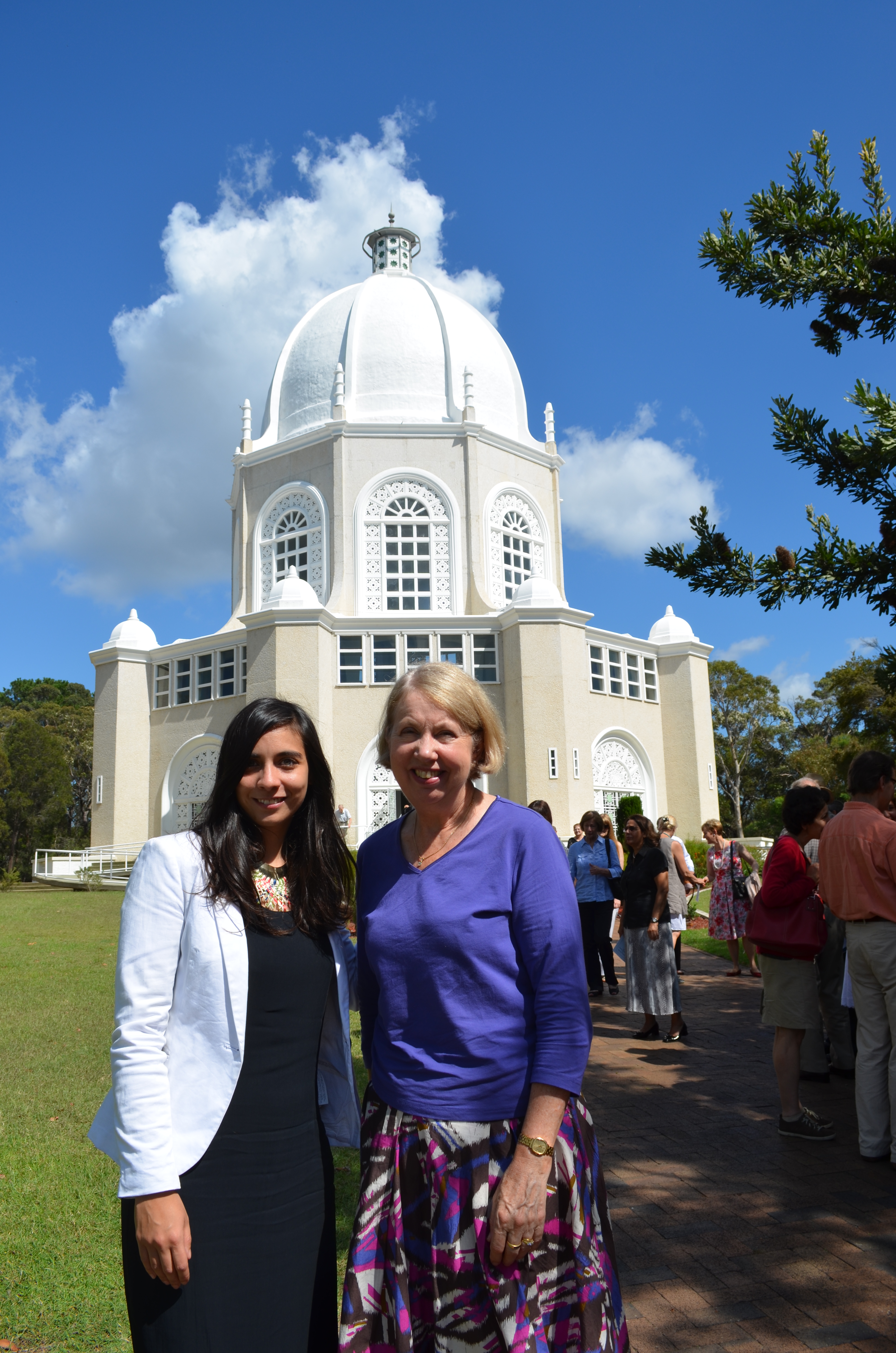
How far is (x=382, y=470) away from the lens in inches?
1139

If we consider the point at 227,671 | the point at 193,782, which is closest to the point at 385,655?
the point at 227,671

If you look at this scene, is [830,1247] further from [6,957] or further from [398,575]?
[398,575]

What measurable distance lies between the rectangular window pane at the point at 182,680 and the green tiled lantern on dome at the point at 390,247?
17.2 meters

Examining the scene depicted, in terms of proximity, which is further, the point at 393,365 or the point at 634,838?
the point at 393,365

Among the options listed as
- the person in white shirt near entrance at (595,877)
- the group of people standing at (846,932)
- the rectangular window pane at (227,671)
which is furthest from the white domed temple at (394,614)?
the group of people standing at (846,932)

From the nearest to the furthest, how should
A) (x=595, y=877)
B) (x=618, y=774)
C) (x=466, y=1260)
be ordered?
(x=466, y=1260), (x=595, y=877), (x=618, y=774)

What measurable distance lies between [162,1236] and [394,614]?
81.6 feet

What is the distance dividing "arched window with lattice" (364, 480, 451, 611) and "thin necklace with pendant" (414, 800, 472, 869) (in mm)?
26024

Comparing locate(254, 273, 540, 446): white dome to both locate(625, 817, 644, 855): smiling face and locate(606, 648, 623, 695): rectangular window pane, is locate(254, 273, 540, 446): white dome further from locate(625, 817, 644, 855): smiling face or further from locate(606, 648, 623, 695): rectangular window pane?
locate(625, 817, 644, 855): smiling face

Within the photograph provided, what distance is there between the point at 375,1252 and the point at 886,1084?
4.00 meters

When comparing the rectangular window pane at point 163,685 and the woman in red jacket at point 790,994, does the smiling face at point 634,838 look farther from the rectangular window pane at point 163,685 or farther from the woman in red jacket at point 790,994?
the rectangular window pane at point 163,685

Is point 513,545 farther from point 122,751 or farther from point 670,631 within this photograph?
point 122,751

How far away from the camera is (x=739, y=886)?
1091cm

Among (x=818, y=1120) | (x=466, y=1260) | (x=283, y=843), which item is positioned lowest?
(x=818, y=1120)
